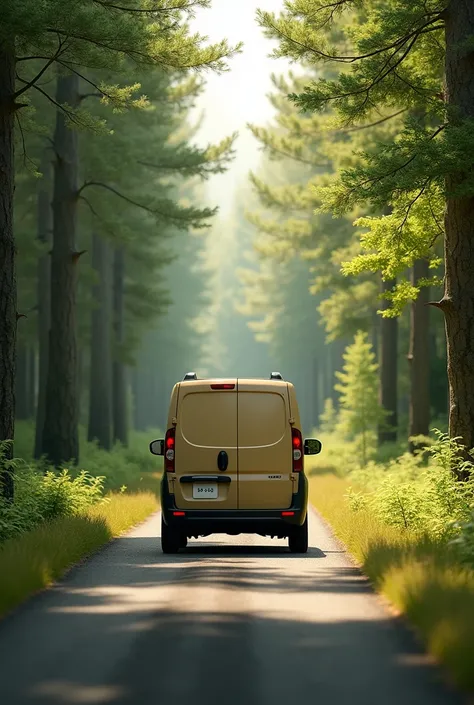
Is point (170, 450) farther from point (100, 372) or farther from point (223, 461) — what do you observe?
point (100, 372)

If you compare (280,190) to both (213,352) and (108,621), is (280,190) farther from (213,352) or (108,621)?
(213,352)

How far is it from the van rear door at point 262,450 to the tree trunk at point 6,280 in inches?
145

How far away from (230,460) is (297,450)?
886 millimetres

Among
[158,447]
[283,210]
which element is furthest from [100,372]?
[158,447]

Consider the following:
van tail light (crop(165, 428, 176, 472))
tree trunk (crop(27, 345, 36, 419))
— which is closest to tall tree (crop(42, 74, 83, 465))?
van tail light (crop(165, 428, 176, 472))

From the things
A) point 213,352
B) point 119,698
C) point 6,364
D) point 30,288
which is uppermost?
point 213,352

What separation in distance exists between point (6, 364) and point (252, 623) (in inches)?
337

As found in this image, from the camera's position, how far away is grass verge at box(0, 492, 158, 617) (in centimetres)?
1100

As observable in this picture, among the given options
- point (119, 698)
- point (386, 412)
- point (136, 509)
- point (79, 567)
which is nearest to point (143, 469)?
point (386, 412)

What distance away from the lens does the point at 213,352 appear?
130 metres

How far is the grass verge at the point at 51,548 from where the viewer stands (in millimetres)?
11000

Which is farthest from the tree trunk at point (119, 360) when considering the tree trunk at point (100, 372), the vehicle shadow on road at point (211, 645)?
the vehicle shadow on road at point (211, 645)

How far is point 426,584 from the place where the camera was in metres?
9.98

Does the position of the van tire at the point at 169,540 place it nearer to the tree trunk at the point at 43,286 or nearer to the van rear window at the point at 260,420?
the van rear window at the point at 260,420
